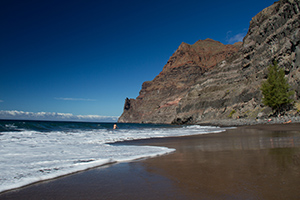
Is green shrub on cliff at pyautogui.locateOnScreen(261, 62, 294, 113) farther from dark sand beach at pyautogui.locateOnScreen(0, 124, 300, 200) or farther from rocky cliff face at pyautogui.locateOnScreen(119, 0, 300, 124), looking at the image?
dark sand beach at pyautogui.locateOnScreen(0, 124, 300, 200)

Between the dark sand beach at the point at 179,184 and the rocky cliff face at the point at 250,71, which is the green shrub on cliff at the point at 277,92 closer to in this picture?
the rocky cliff face at the point at 250,71

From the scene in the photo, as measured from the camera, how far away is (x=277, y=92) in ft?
108

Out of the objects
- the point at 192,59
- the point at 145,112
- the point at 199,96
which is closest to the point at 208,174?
the point at 199,96

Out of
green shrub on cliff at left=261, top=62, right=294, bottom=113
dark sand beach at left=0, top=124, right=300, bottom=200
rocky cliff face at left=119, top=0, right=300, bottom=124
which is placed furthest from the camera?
rocky cliff face at left=119, top=0, right=300, bottom=124

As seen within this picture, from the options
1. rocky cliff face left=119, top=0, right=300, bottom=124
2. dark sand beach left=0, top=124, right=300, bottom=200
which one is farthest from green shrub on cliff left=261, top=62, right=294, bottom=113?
dark sand beach left=0, top=124, right=300, bottom=200

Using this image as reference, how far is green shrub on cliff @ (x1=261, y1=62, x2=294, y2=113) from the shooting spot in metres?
32.2

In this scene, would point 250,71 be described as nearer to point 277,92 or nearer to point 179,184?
A: point 277,92

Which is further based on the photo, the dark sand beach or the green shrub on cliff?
the green shrub on cliff

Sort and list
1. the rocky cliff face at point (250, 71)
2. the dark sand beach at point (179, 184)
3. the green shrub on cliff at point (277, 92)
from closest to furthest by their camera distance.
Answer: the dark sand beach at point (179, 184), the green shrub on cliff at point (277, 92), the rocky cliff face at point (250, 71)

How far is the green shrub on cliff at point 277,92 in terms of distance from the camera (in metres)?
32.2

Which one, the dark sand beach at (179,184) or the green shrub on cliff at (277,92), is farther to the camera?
the green shrub on cliff at (277,92)

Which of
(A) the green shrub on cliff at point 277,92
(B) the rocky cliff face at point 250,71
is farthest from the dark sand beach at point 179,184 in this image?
(B) the rocky cliff face at point 250,71

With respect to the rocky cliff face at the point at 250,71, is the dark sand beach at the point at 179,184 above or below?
below

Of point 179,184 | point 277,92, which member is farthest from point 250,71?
point 179,184
